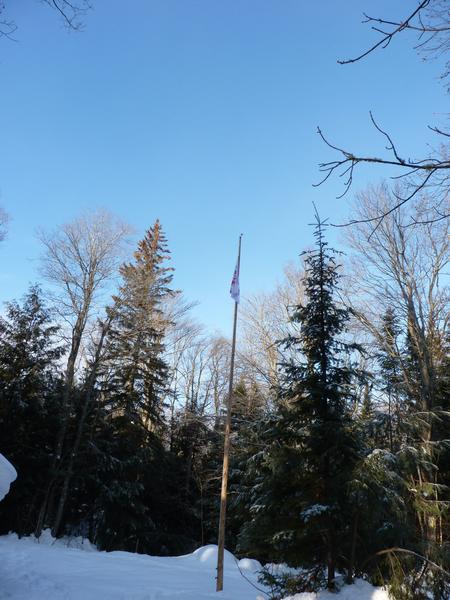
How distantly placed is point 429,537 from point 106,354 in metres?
13.3

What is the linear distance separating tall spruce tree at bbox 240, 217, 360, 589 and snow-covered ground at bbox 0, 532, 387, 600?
78 cm

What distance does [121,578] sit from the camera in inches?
364

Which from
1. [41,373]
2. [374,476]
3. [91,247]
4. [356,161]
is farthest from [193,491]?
[356,161]

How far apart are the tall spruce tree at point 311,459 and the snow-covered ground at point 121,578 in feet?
2.55

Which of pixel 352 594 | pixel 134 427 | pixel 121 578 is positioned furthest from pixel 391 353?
pixel 134 427

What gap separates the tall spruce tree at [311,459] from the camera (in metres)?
7.14

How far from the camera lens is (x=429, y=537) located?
27.3ft

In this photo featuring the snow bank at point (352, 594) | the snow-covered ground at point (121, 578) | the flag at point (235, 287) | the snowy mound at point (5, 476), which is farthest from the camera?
the flag at point (235, 287)

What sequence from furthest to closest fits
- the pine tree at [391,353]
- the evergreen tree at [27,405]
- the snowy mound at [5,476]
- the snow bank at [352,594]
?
the evergreen tree at [27,405]
the pine tree at [391,353]
the snowy mound at [5,476]
the snow bank at [352,594]

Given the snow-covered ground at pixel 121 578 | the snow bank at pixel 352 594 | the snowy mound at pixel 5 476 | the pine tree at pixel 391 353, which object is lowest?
the snow-covered ground at pixel 121 578

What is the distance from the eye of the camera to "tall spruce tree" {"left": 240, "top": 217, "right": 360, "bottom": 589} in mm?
7141

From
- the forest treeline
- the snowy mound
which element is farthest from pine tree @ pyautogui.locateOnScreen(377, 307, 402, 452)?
the snowy mound

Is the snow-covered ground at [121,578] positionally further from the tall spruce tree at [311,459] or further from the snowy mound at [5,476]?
the snowy mound at [5,476]

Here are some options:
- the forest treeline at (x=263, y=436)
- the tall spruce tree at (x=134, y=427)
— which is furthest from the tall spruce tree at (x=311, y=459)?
the tall spruce tree at (x=134, y=427)
